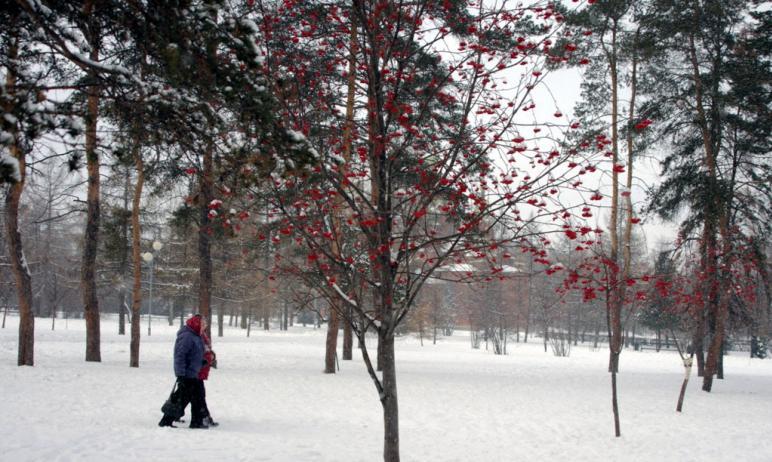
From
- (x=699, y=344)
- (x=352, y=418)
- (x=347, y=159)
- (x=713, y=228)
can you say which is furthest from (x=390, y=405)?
(x=699, y=344)

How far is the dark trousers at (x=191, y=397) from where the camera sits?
7660 millimetres

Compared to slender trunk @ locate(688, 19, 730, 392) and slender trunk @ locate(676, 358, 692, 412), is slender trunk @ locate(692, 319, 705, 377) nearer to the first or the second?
slender trunk @ locate(688, 19, 730, 392)

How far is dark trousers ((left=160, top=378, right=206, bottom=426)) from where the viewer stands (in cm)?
766

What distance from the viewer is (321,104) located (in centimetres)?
537

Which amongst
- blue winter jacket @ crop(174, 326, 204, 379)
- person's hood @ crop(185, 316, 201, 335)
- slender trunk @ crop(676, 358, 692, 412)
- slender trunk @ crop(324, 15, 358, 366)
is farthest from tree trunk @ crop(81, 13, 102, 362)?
slender trunk @ crop(676, 358, 692, 412)

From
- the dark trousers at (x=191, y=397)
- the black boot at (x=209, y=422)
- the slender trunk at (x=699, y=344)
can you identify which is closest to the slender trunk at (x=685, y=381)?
the slender trunk at (x=699, y=344)

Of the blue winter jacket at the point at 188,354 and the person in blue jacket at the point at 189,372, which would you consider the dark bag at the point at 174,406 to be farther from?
the blue winter jacket at the point at 188,354

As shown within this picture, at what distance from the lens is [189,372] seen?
25.3ft

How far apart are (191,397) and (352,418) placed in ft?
9.59

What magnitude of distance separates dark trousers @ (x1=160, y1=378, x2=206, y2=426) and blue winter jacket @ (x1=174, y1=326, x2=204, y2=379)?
9 centimetres

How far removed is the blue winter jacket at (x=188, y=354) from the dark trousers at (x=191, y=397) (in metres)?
0.09

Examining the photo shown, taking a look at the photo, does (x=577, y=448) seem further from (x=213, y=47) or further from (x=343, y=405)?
(x=213, y=47)

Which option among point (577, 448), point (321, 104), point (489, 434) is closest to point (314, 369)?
point (489, 434)

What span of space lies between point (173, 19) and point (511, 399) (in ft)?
36.7
